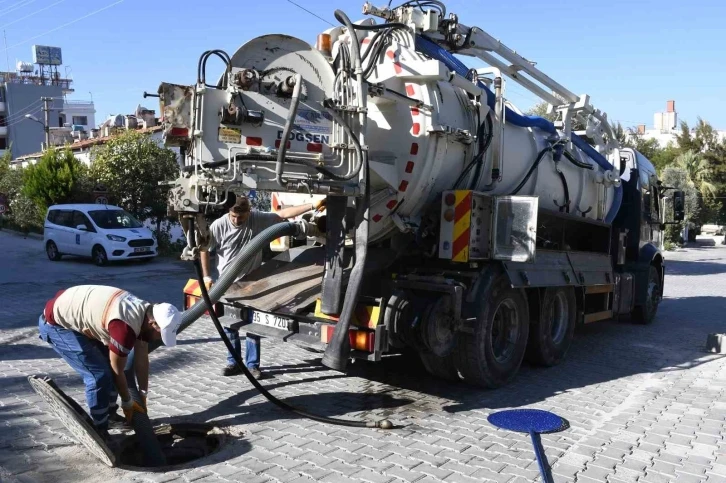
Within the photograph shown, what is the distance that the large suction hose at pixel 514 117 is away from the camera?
5970 millimetres

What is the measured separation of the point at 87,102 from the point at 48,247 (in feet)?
199

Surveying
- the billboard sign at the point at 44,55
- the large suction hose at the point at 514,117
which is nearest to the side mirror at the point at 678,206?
the large suction hose at the point at 514,117

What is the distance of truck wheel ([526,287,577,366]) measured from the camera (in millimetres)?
7000

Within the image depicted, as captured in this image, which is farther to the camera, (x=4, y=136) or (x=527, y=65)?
(x=4, y=136)

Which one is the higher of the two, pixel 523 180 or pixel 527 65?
pixel 527 65

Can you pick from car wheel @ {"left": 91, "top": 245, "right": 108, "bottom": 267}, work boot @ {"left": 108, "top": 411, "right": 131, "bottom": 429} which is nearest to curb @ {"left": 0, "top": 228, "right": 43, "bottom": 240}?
car wheel @ {"left": 91, "top": 245, "right": 108, "bottom": 267}

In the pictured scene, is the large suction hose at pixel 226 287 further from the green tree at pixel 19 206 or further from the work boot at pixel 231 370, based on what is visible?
the green tree at pixel 19 206

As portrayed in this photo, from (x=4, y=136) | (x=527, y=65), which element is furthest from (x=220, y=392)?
(x=4, y=136)

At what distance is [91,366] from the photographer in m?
4.46

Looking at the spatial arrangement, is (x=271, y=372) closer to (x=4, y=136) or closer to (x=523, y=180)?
(x=523, y=180)

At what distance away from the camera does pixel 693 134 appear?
142 feet

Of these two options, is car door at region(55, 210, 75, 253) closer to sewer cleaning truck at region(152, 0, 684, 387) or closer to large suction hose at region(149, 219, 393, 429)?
sewer cleaning truck at region(152, 0, 684, 387)

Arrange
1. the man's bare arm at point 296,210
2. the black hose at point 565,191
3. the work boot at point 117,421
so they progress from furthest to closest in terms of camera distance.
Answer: the black hose at point 565,191
the man's bare arm at point 296,210
the work boot at point 117,421

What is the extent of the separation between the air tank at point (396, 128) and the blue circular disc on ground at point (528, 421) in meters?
1.83
